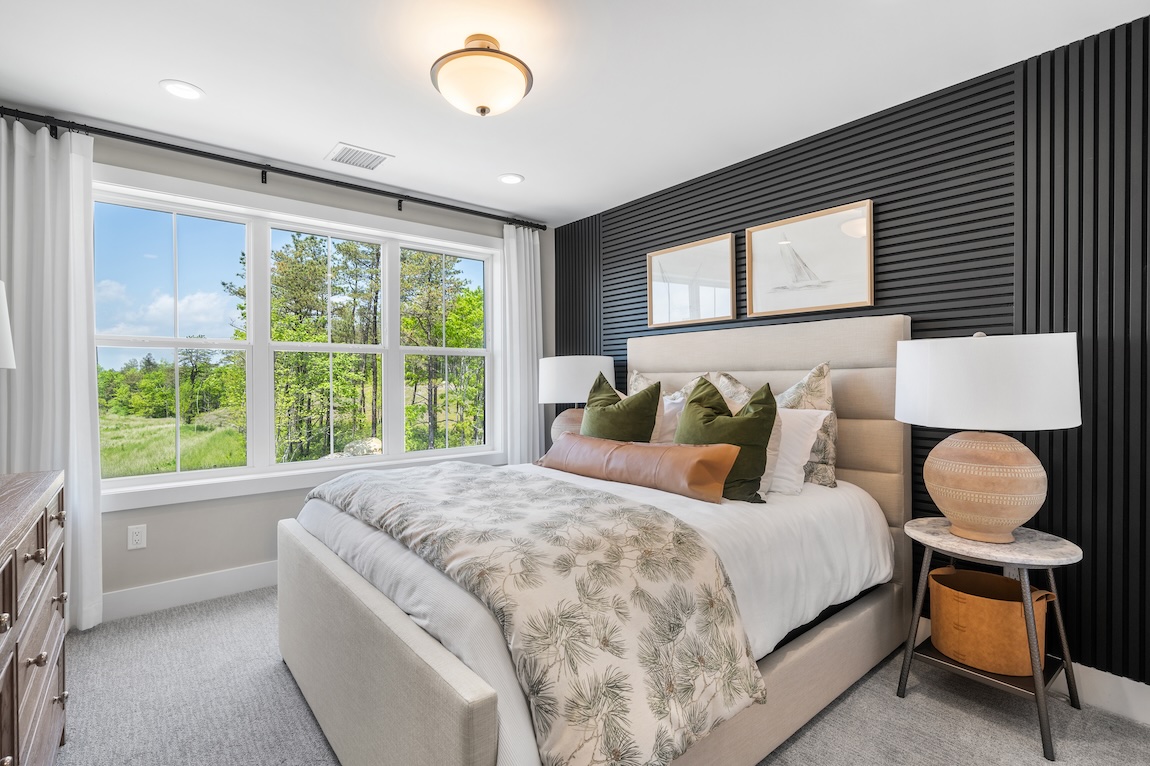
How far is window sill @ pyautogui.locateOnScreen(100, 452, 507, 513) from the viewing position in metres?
2.90

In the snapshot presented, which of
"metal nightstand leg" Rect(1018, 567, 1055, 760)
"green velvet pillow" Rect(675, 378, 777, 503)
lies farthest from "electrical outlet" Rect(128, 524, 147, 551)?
"metal nightstand leg" Rect(1018, 567, 1055, 760)

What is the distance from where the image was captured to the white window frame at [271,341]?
3.00m

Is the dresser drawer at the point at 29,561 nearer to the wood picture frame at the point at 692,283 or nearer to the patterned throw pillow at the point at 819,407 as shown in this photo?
the patterned throw pillow at the point at 819,407

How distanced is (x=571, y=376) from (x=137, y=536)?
259 cm

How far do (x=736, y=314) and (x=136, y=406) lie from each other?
3437 mm

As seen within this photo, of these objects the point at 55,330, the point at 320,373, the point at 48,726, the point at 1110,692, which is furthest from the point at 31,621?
the point at 1110,692

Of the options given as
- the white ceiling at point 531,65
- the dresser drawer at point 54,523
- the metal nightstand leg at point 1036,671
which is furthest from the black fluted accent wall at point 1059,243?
the dresser drawer at point 54,523

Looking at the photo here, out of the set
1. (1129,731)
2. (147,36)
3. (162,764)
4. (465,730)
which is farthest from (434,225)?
(1129,731)

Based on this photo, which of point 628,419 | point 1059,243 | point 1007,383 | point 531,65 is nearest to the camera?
point 1007,383

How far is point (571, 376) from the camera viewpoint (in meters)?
3.85

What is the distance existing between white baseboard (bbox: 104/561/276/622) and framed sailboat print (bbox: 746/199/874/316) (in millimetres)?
Result: 3256

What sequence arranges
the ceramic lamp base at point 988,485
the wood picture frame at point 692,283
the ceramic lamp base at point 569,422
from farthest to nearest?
the ceramic lamp base at point 569,422 < the wood picture frame at point 692,283 < the ceramic lamp base at point 988,485

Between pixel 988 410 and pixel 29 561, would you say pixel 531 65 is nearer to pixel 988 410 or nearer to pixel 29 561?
pixel 988 410

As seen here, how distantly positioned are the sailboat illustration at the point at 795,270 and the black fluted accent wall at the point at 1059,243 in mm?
203
